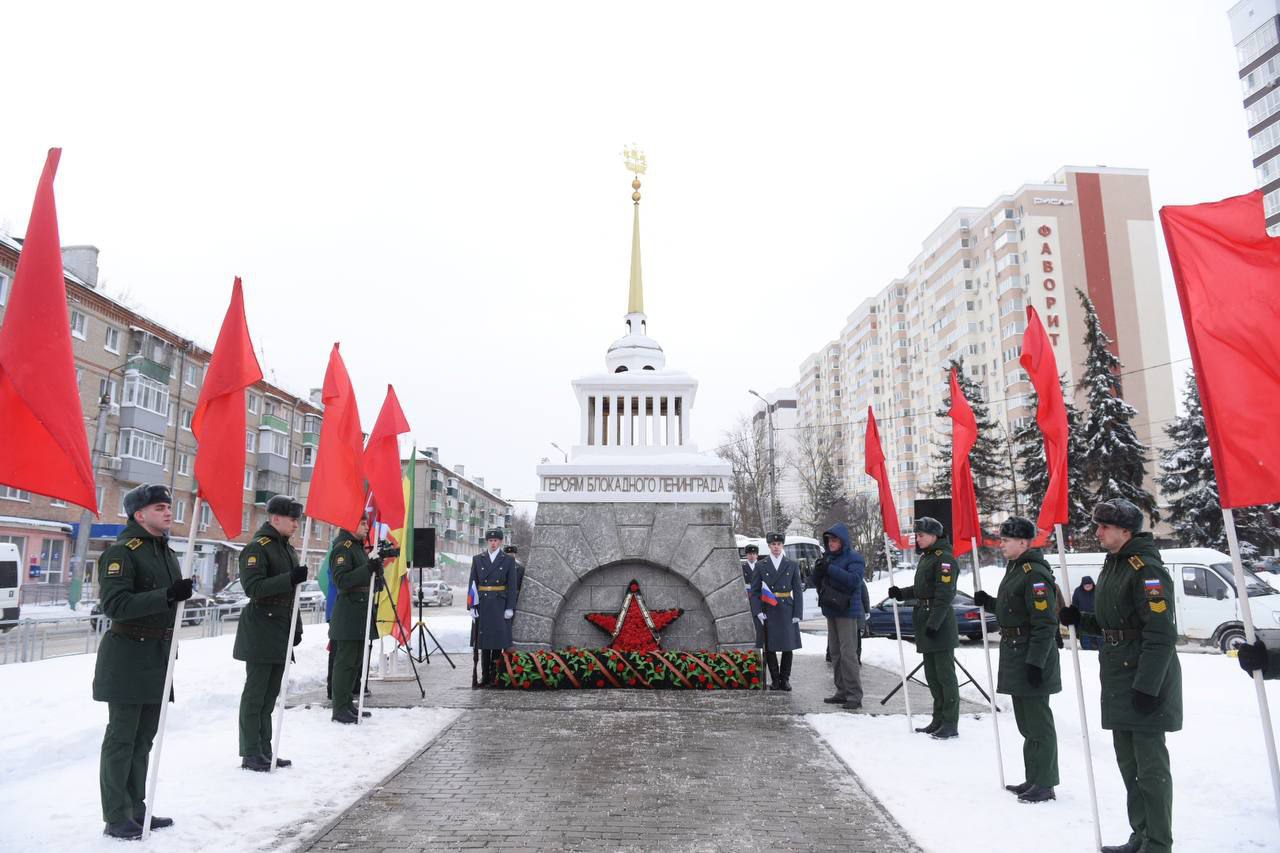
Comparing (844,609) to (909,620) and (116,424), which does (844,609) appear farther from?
(116,424)

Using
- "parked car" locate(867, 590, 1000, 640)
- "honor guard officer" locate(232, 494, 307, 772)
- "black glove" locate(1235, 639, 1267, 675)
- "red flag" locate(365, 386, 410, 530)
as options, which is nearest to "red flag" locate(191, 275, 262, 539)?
"honor guard officer" locate(232, 494, 307, 772)

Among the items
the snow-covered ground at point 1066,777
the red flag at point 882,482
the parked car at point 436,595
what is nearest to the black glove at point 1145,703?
the snow-covered ground at point 1066,777

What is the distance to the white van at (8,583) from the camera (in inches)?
781

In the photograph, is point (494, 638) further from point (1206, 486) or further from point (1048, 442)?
point (1206, 486)

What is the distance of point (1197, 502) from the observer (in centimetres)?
3194

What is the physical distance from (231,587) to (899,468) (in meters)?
55.5

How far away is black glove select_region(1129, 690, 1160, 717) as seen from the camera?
4.50 m

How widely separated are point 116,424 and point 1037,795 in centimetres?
4018

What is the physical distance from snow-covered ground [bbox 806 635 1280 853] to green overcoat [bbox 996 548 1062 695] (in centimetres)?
82

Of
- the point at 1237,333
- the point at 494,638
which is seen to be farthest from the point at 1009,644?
the point at 494,638

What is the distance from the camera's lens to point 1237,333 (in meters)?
4.45

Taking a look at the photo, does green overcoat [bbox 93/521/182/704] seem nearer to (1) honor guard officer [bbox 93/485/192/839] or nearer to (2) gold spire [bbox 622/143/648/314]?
A: (1) honor guard officer [bbox 93/485/192/839]

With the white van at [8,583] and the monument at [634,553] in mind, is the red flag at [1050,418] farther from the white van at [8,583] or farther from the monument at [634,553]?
the white van at [8,583]

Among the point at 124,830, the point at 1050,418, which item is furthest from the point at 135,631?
the point at 1050,418
